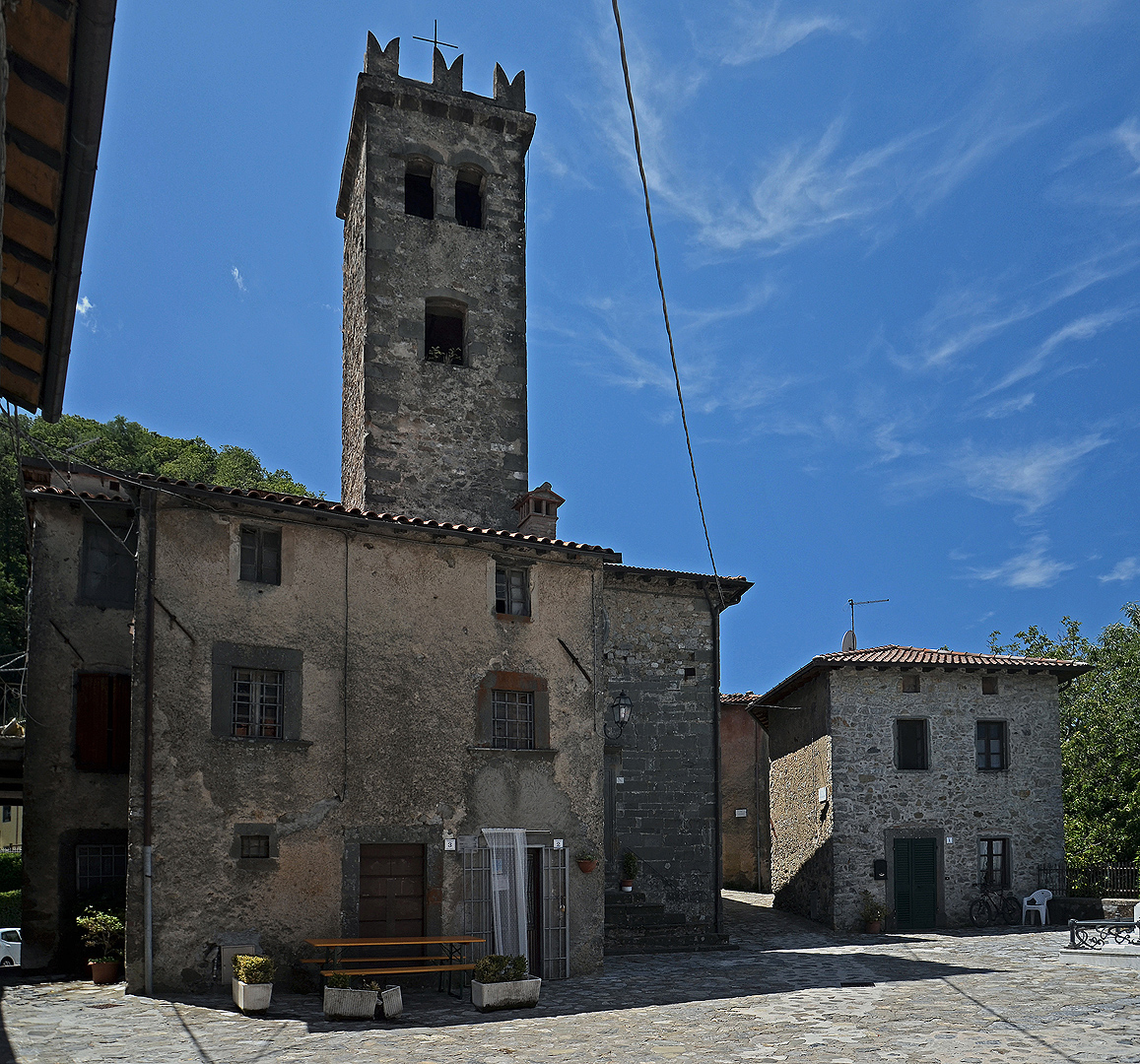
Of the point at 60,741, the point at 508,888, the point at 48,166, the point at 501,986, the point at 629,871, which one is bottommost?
the point at 501,986

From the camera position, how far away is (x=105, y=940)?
598 inches

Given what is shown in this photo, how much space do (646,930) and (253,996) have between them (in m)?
9.49

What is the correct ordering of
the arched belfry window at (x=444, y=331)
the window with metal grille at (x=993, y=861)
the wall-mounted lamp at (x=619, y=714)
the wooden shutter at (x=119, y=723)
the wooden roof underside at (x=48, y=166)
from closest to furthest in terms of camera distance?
the wooden roof underside at (x=48, y=166)
the wooden shutter at (x=119, y=723)
the wall-mounted lamp at (x=619, y=714)
the window with metal grille at (x=993, y=861)
the arched belfry window at (x=444, y=331)

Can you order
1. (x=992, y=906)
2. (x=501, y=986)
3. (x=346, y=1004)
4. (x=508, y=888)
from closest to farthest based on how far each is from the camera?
(x=346, y=1004)
(x=501, y=986)
(x=508, y=888)
(x=992, y=906)

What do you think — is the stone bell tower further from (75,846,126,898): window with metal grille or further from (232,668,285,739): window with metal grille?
(75,846,126,898): window with metal grille

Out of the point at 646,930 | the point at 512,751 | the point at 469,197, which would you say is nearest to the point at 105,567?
the point at 512,751

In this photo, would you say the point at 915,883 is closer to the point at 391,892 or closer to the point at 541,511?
the point at 541,511

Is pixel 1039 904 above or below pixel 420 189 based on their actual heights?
below

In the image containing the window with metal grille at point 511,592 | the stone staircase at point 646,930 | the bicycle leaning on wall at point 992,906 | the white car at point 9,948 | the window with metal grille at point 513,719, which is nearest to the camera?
the window with metal grille at point 513,719

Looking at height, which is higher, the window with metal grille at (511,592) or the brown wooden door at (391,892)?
the window with metal grille at (511,592)

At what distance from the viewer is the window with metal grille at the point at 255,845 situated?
1526 cm

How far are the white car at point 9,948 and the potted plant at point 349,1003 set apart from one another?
8.38 metres

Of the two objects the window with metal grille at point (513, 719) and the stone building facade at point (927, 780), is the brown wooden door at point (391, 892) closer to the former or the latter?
the window with metal grille at point (513, 719)

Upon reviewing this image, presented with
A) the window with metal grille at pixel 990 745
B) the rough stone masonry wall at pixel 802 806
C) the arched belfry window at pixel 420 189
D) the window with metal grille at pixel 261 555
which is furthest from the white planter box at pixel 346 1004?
the arched belfry window at pixel 420 189
